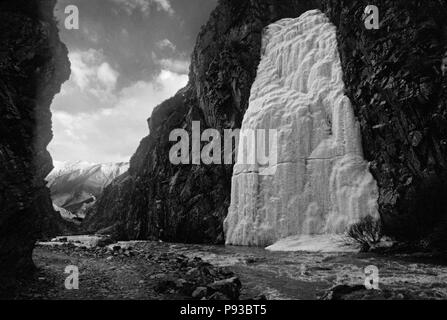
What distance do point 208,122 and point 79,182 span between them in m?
126

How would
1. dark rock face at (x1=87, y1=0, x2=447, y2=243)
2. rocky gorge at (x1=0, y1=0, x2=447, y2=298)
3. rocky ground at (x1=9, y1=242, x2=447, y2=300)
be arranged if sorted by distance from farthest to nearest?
dark rock face at (x1=87, y1=0, x2=447, y2=243) → rocky gorge at (x1=0, y1=0, x2=447, y2=298) → rocky ground at (x1=9, y1=242, x2=447, y2=300)

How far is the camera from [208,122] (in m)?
37.8

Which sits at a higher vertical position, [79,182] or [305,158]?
[79,182]

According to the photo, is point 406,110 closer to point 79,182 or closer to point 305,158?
point 305,158

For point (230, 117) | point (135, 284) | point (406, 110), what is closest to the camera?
point (135, 284)

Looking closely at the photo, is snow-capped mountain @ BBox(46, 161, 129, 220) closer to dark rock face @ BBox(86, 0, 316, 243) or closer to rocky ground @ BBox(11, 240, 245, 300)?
dark rock face @ BBox(86, 0, 316, 243)

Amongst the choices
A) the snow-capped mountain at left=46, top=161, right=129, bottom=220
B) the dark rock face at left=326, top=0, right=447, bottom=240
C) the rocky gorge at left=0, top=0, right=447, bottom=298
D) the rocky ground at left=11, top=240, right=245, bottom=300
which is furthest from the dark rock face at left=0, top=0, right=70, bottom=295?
the snow-capped mountain at left=46, top=161, right=129, bottom=220

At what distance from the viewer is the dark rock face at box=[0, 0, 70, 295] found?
9562 mm

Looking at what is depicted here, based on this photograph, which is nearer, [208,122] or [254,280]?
[254,280]

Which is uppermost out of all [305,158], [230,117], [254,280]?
[230,117]

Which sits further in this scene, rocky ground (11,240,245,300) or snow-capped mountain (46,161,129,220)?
snow-capped mountain (46,161,129,220)

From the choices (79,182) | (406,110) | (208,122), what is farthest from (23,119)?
(79,182)

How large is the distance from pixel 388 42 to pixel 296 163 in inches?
404

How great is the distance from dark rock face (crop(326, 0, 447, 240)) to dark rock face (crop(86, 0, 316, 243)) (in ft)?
40.7
